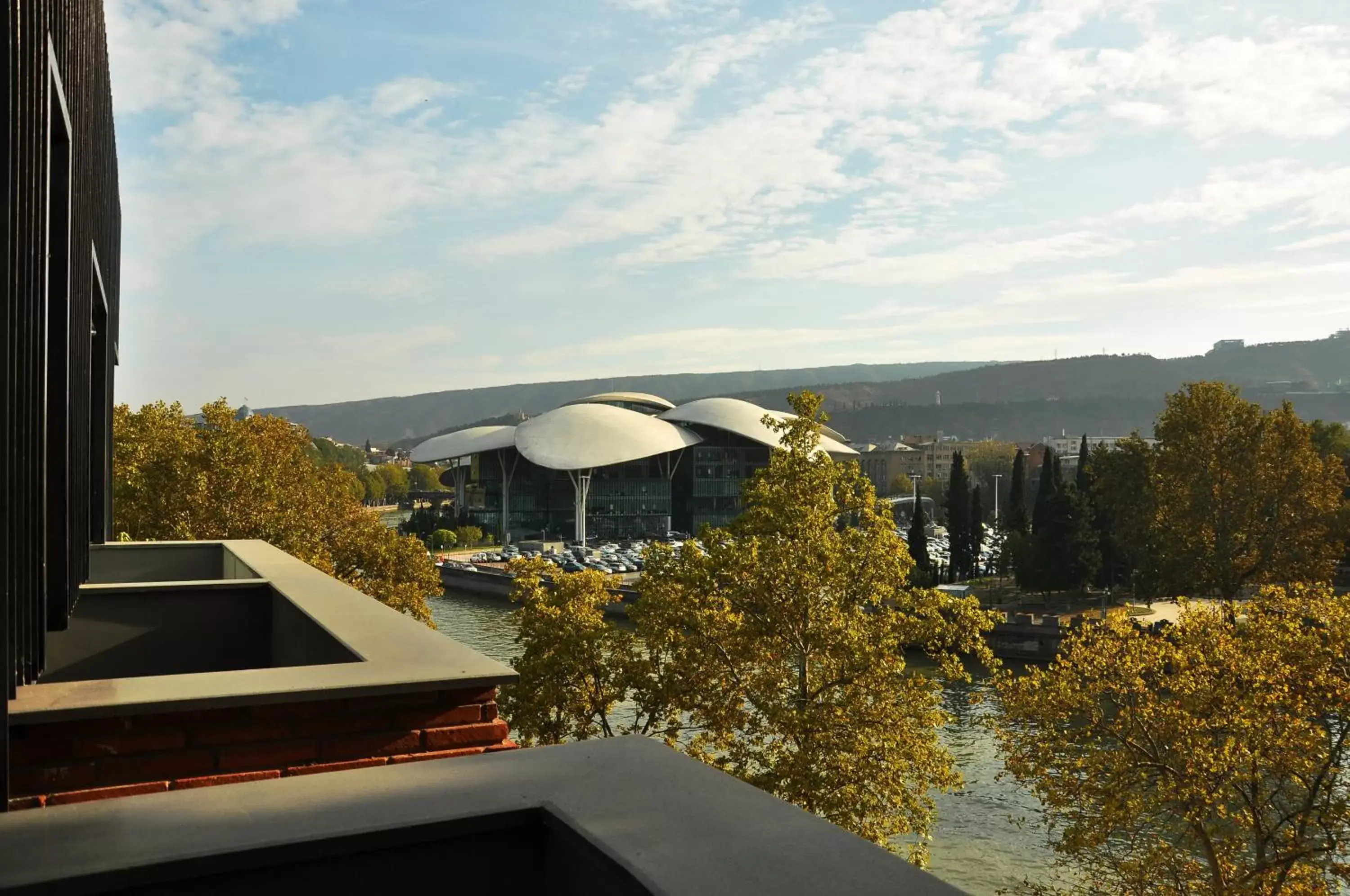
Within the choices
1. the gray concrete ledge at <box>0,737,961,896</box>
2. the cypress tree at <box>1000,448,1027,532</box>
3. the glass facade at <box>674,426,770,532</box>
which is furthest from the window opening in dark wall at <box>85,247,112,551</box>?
the glass facade at <box>674,426,770,532</box>

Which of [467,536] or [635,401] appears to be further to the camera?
[635,401]

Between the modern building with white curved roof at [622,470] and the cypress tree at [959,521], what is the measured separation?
26950 millimetres

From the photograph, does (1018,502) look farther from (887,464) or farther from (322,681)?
(887,464)

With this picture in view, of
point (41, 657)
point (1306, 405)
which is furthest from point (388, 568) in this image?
point (1306, 405)

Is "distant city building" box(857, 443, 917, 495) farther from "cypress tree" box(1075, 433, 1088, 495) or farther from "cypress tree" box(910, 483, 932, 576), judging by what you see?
"cypress tree" box(910, 483, 932, 576)

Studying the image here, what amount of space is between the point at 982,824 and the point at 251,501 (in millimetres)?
15428

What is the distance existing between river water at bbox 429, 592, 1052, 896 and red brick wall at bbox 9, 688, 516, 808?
8.73 m

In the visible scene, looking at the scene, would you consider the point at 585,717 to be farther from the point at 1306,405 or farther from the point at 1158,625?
the point at 1306,405

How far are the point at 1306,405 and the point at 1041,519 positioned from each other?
18142 centimetres

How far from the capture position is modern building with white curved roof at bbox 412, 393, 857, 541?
71812mm

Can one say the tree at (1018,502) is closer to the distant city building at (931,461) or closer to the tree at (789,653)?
the tree at (789,653)

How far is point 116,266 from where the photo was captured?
1102 centimetres

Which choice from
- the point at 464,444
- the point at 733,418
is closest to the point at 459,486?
the point at 464,444

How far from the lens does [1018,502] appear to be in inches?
1761
